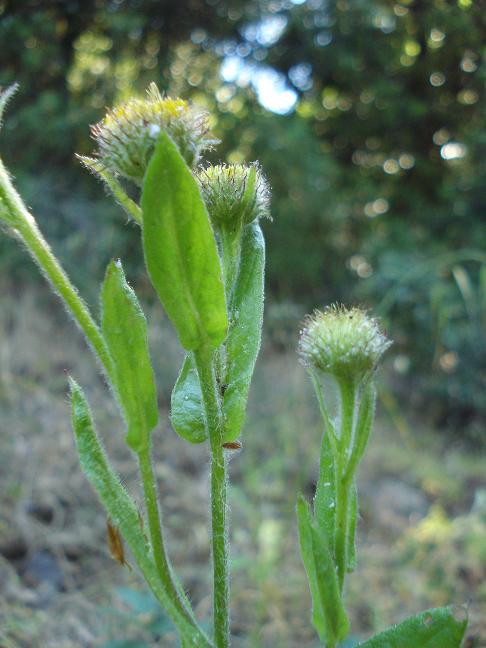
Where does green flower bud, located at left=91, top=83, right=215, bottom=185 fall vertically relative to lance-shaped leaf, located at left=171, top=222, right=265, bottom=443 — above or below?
above

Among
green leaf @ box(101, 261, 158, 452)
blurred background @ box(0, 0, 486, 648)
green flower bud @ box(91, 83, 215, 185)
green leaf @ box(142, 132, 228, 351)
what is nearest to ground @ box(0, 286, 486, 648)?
blurred background @ box(0, 0, 486, 648)

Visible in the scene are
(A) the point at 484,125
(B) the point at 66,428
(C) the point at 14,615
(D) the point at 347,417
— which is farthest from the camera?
(A) the point at 484,125

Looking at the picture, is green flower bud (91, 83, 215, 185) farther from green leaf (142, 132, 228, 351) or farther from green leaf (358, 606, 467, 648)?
green leaf (358, 606, 467, 648)

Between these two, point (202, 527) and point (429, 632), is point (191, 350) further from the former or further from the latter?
point (202, 527)

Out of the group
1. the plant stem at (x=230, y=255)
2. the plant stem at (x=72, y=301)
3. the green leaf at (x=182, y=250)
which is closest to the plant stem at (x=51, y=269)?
the plant stem at (x=72, y=301)

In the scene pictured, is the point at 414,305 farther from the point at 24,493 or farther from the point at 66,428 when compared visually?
the point at 24,493

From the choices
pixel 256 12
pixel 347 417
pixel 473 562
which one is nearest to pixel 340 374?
pixel 347 417

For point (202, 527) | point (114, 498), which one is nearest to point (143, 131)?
point (114, 498)

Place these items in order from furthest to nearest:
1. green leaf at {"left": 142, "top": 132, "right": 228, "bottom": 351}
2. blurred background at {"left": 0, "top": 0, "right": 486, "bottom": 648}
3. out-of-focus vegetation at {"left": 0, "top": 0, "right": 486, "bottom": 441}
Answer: out-of-focus vegetation at {"left": 0, "top": 0, "right": 486, "bottom": 441} → blurred background at {"left": 0, "top": 0, "right": 486, "bottom": 648} → green leaf at {"left": 142, "top": 132, "right": 228, "bottom": 351}

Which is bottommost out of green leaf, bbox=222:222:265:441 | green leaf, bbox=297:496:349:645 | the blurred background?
green leaf, bbox=297:496:349:645
